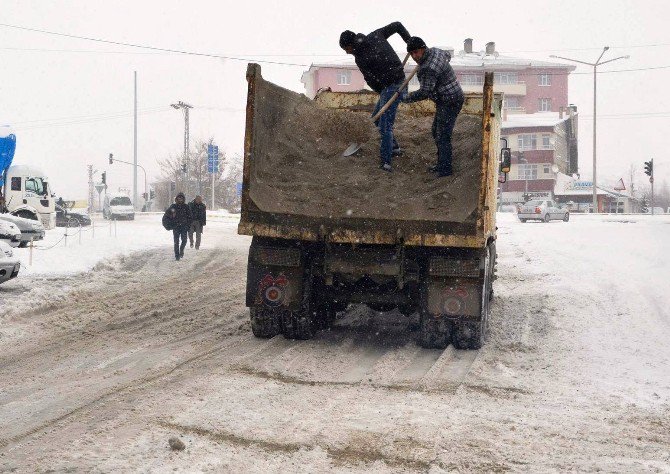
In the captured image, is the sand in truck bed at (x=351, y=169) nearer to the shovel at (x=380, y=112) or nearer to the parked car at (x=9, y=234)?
the shovel at (x=380, y=112)

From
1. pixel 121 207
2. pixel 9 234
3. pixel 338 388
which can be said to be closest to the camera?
pixel 338 388

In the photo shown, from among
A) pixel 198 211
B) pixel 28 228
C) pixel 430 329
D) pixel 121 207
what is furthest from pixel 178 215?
pixel 121 207

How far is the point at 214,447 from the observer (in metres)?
4.44

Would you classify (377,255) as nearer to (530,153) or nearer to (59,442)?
(59,442)

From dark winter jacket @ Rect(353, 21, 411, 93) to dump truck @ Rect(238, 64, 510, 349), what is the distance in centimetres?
91

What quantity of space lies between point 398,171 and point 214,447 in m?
4.25

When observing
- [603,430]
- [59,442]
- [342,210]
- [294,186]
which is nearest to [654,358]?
[603,430]

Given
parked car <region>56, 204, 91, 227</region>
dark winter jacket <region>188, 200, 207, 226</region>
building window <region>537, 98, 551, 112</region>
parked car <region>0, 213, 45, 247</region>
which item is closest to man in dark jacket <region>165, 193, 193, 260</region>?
dark winter jacket <region>188, 200, 207, 226</region>

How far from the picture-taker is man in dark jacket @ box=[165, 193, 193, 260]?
62.5 ft

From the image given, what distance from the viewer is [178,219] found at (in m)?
19.1

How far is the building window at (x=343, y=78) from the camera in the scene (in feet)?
255

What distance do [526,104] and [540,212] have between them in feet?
160

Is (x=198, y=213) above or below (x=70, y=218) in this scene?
above

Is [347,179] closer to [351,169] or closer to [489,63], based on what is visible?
[351,169]
